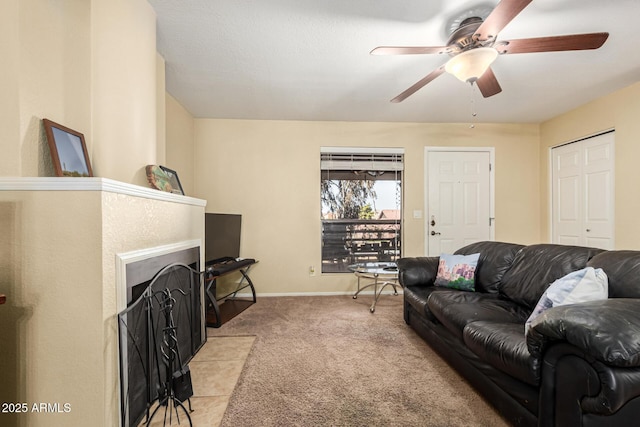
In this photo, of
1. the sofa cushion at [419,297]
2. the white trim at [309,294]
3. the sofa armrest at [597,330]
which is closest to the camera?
the sofa armrest at [597,330]

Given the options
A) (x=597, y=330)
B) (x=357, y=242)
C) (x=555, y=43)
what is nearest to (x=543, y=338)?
(x=597, y=330)

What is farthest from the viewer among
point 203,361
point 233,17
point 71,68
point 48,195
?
point 203,361

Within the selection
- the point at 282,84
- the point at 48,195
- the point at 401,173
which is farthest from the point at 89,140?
the point at 401,173

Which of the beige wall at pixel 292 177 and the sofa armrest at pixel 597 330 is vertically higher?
the beige wall at pixel 292 177

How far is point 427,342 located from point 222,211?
119 inches

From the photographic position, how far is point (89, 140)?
56.9 inches

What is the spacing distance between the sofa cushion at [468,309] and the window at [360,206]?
1.83m

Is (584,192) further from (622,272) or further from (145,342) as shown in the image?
(145,342)

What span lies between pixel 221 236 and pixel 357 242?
1926 millimetres

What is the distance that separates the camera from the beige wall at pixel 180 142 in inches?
124

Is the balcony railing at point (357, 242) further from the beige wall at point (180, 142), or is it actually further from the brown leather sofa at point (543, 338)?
the beige wall at point (180, 142)

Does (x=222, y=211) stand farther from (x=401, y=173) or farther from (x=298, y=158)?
(x=401, y=173)

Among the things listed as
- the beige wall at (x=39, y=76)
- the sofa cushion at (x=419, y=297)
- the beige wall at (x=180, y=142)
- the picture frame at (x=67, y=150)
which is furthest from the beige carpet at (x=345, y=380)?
the beige wall at (x=180, y=142)

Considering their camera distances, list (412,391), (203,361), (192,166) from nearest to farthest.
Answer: (412,391) → (203,361) → (192,166)
